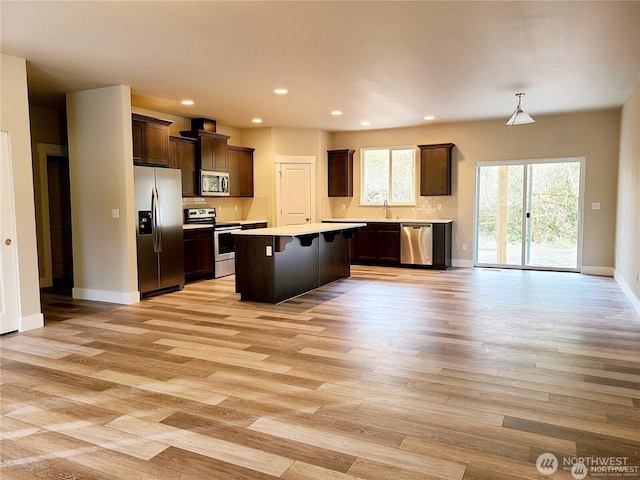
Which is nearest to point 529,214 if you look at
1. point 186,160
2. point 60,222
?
point 186,160

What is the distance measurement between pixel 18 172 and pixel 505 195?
7.44 m

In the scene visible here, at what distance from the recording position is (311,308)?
17.5ft

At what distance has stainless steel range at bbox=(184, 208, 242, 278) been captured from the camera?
7434mm

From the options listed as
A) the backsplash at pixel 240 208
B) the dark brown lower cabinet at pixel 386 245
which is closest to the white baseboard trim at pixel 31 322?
the backsplash at pixel 240 208

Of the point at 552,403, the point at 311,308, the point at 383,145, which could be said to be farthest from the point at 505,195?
the point at 552,403

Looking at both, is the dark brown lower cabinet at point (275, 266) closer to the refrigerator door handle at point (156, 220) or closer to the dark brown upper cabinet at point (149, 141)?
the refrigerator door handle at point (156, 220)

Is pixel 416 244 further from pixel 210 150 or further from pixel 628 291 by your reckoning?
pixel 210 150

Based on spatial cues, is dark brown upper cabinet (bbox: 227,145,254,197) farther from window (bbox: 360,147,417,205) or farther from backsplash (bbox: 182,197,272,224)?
window (bbox: 360,147,417,205)

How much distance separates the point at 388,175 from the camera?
30.4 ft

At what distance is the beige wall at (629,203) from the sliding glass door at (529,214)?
2.61 ft

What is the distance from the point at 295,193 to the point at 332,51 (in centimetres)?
482

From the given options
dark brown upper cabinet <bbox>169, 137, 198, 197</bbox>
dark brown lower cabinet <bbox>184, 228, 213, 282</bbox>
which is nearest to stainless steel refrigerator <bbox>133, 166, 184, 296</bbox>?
dark brown lower cabinet <bbox>184, 228, 213, 282</bbox>

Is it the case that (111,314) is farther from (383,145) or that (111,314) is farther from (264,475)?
(383,145)

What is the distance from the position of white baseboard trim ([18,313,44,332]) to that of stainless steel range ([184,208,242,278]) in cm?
299
